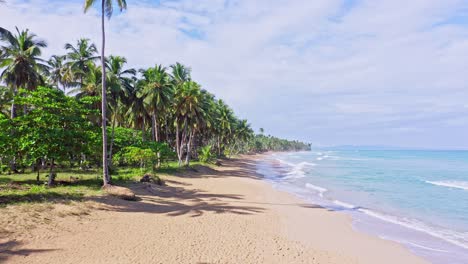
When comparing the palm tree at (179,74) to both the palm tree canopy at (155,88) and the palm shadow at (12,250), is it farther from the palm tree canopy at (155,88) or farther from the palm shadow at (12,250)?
the palm shadow at (12,250)

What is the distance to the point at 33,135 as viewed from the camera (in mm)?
14867

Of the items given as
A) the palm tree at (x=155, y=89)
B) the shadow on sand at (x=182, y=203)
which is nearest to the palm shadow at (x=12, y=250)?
the shadow on sand at (x=182, y=203)

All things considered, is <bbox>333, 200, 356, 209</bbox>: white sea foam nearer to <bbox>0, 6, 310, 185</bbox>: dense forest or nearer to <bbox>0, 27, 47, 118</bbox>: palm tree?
<bbox>0, 6, 310, 185</bbox>: dense forest

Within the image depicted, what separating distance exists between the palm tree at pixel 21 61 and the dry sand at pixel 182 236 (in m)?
18.4

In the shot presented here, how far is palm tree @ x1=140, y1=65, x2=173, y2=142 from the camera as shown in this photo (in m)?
30.5

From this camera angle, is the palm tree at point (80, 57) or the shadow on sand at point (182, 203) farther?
the palm tree at point (80, 57)

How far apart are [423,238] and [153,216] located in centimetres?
1306

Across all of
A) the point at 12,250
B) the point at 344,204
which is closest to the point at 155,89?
the point at 344,204

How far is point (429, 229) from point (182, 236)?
44.3 feet

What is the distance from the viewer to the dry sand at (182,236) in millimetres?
8844

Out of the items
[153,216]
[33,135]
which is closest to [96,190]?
[33,135]

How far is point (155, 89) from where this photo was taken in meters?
30.6

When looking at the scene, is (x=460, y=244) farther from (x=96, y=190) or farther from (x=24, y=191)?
(x=24, y=191)

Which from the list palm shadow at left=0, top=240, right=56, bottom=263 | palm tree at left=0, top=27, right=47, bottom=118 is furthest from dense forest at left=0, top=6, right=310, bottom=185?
palm shadow at left=0, top=240, right=56, bottom=263
